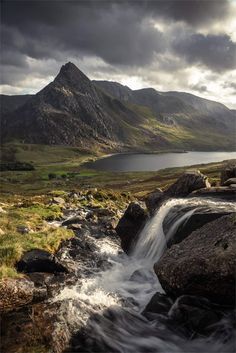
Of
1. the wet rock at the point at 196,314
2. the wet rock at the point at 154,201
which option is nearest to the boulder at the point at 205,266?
the wet rock at the point at 196,314

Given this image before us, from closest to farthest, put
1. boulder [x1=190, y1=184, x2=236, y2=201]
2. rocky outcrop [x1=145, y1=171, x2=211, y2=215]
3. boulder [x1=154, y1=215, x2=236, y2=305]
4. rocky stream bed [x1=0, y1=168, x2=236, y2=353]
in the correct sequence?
rocky stream bed [x1=0, y1=168, x2=236, y2=353], boulder [x1=154, y1=215, x2=236, y2=305], boulder [x1=190, y1=184, x2=236, y2=201], rocky outcrop [x1=145, y1=171, x2=211, y2=215]

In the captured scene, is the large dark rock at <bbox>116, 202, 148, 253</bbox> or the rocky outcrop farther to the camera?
the rocky outcrop

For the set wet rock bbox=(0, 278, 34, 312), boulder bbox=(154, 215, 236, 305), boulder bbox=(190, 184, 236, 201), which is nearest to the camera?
boulder bbox=(154, 215, 236, 305)

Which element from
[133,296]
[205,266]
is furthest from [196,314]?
[133,296]

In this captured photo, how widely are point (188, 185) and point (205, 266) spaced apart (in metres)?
18.3

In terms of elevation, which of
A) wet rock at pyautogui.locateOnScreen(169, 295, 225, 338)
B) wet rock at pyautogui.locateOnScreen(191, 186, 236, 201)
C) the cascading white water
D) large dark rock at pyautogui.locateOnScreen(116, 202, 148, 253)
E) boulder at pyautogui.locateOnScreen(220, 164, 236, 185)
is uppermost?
boulder at pyautogui.locateOnScreen(220, 164, 236, 185)

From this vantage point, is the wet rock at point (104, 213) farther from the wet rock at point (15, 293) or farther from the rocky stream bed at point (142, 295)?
the wet rock at point (15, 293)

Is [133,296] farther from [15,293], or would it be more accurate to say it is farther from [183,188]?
[183,188]

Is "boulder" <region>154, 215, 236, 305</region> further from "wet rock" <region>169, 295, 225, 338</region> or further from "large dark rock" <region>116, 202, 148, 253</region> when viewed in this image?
"large dark rock" <region>116, 202, 148, 253</region>

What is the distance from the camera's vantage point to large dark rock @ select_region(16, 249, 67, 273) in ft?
80.2

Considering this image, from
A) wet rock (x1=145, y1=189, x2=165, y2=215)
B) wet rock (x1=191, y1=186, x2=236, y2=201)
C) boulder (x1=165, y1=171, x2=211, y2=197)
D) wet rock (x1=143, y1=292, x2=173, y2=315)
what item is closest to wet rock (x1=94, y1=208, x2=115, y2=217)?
wet rock (x1=145, y1=189, x2=165, y2=215)

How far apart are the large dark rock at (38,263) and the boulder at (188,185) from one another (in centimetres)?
1493

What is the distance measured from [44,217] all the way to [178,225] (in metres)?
23.8

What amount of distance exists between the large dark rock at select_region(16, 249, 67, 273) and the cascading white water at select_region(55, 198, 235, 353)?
240cm
